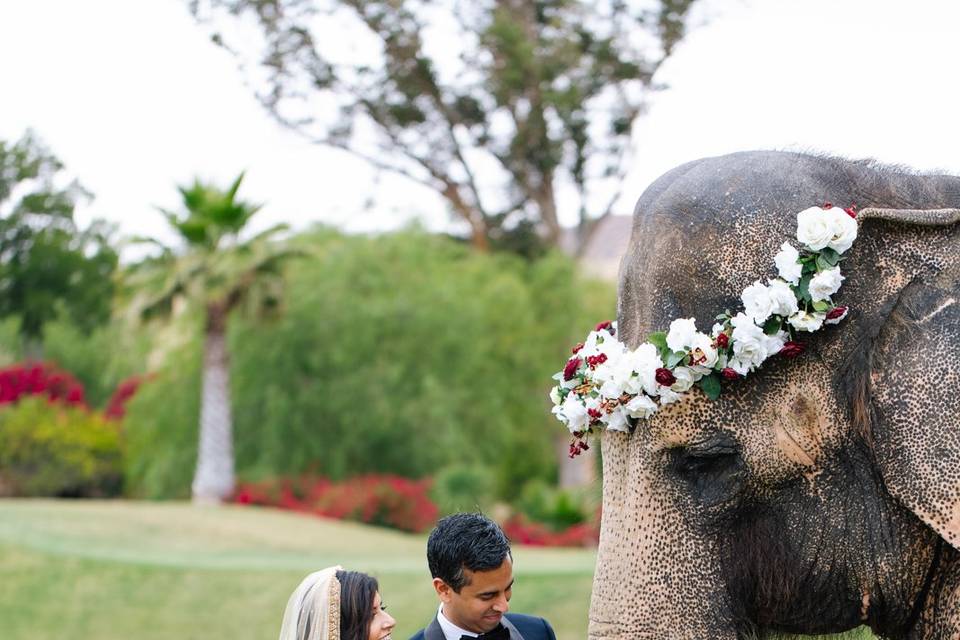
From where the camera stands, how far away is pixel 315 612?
319cm

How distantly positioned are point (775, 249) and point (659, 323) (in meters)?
0.33

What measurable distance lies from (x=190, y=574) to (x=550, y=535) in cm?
850

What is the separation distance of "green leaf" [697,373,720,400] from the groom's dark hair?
62 centimetres

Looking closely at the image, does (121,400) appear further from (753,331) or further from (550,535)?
(753,331)

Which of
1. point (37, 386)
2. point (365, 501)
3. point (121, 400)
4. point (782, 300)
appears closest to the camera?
point (782, 300)

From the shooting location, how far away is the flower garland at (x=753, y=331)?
318 cm

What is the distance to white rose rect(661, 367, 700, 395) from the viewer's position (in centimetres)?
324

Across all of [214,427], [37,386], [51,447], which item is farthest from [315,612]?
[37,386]

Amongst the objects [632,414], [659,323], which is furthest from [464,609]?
[659,323]

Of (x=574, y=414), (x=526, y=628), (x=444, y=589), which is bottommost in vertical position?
(x=526, y=628)

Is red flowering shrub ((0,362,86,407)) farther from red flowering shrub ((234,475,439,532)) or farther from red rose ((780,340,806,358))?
red rose ((780,340,806,358))

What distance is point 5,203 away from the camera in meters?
27.1

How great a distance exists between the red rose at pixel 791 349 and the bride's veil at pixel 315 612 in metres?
1.19

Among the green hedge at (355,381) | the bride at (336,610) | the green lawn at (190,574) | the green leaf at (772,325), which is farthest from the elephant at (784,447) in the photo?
the green hedge at (355,381)
